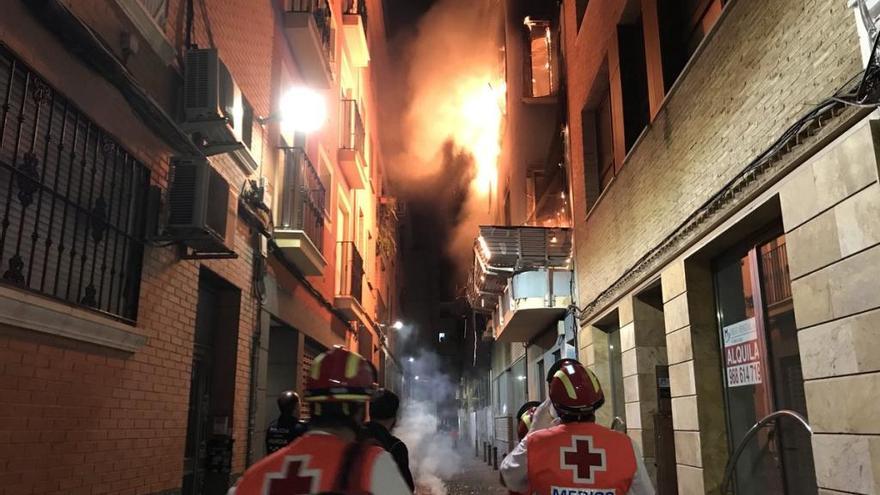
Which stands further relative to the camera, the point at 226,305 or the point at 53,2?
the point at 226,305

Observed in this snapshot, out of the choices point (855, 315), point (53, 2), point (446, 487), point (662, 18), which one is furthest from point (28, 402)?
point (446, 487)

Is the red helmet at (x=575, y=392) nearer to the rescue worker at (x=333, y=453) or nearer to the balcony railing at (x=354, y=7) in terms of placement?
the rescue worker at (x=333, y=453)

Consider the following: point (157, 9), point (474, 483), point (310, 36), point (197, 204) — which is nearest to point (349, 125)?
point (310, 36)

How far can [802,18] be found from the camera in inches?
183

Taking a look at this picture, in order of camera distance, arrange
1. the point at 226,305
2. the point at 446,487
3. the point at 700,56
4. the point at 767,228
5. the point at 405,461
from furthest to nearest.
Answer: the point at 446,487
the point at 226,305
the point at 700,56
the point at 767,228
the point at 405,461

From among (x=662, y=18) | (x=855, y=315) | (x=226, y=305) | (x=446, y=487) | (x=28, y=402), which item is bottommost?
(x=446, y=487)

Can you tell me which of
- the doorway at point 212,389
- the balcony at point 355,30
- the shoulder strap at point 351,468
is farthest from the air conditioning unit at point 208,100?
the balcony at point 355,30

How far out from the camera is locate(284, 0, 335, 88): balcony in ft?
34.2

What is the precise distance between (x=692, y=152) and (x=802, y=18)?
2.22 metres

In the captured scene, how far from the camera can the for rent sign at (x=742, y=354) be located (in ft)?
19.7

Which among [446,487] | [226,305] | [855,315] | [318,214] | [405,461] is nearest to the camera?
[855,315]

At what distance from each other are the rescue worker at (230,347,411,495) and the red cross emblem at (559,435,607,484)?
135 centimetres

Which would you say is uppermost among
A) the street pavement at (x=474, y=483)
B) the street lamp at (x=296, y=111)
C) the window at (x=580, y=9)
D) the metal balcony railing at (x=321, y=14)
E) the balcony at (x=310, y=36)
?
the window at (x=580, y=9)

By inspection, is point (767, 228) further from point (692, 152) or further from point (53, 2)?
point (53, 2)
